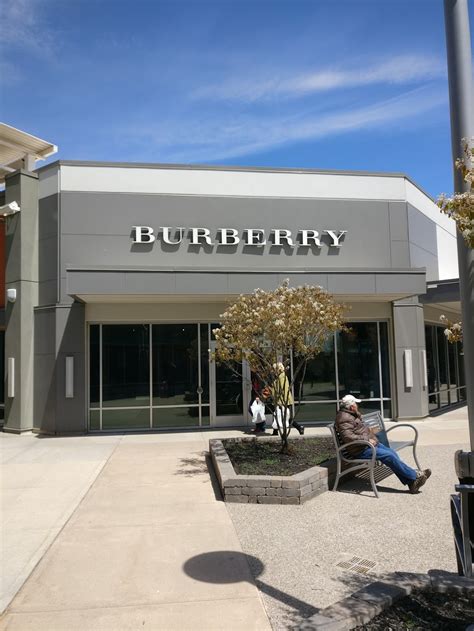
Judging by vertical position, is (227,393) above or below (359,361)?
below

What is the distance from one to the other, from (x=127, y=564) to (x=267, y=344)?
460cm

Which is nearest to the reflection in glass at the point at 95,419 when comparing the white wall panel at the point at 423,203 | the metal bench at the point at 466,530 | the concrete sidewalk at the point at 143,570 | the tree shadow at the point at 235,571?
the concrete sidewalk at the point at 143,570

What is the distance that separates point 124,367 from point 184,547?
335 inches

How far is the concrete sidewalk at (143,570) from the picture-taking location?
3707mm

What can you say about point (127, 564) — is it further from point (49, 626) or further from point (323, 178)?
point (323, 178)

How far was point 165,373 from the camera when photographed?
43.6ft

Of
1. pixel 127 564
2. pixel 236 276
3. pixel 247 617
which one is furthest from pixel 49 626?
pixel 236 276

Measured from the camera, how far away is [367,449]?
700 centimetres

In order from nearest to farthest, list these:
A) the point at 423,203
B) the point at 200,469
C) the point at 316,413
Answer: the point at 200,469 < the point at 316,413 < the point at 423,203

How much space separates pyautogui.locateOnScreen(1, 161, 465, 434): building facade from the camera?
12859mm

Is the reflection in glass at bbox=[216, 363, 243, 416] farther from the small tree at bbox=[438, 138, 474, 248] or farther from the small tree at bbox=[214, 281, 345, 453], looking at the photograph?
the small tree at bbox=[438, 138, 474, 248]

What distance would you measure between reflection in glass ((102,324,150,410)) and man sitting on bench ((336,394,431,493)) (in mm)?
7043

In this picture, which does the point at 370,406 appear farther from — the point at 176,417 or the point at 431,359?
the point at 176,417

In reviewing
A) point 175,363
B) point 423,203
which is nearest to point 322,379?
point 175,363
